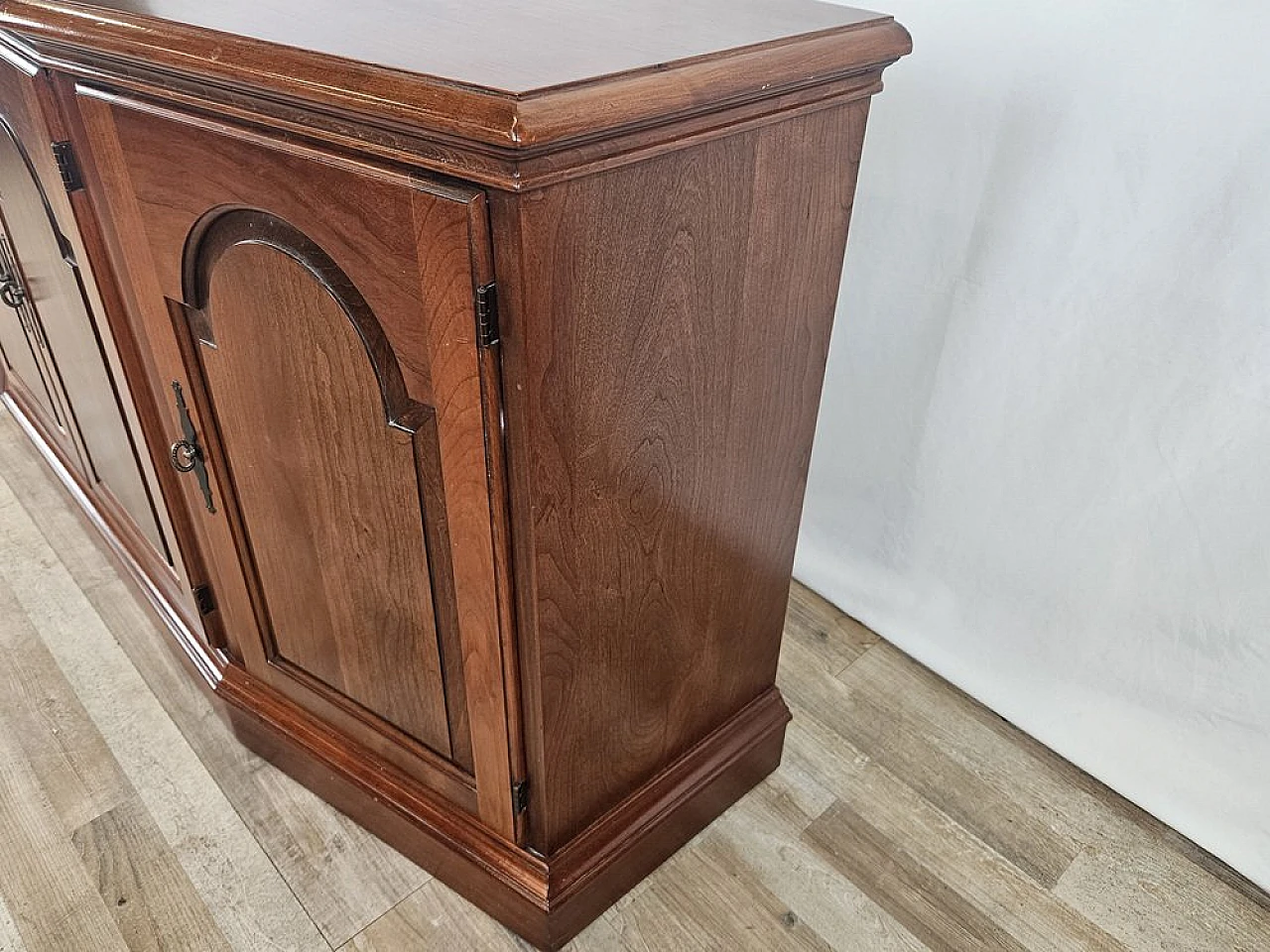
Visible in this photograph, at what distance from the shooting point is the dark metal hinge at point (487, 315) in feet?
2.22

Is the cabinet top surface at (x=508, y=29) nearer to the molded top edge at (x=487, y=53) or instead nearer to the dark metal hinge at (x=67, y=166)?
the molded top edge at (x=487, y=53)

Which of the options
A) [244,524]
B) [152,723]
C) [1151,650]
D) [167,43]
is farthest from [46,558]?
[1151,650]

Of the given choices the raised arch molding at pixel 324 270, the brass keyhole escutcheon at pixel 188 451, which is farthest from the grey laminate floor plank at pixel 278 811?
the raised arch molding at pixel 324 270

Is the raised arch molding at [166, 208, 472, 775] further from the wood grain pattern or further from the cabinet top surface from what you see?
the cabinet top surface

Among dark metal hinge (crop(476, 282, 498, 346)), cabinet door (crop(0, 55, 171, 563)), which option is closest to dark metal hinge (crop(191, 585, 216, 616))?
cabinet door (crop(0, 55, 171, 563))

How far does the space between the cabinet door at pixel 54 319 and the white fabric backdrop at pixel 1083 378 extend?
97cm

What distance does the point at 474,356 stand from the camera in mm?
711

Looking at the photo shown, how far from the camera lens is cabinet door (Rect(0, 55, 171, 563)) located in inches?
40.0

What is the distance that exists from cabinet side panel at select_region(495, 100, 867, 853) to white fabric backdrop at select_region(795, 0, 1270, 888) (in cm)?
35

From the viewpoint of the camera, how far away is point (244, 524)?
111 cm

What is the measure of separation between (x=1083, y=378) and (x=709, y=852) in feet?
2.48

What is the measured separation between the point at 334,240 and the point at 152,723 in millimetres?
967

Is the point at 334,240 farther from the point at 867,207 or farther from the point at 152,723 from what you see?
the point at 152,723

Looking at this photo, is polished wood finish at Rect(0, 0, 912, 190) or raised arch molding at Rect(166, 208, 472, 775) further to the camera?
raised arch molding at Rect(166, 208, 472, 775)
